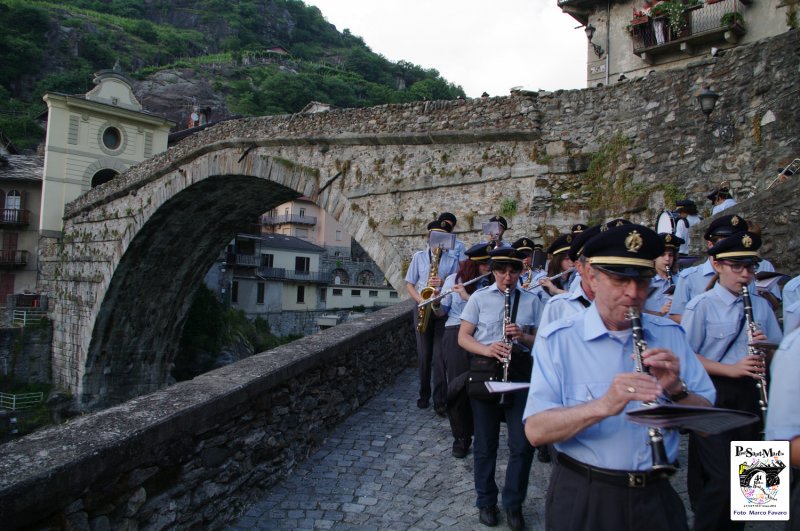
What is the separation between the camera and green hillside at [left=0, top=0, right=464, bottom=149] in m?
50.2

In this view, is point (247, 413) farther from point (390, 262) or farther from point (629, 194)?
point (390, 262)

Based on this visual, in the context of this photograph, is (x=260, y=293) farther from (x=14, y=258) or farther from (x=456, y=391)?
(x=456, y=391)

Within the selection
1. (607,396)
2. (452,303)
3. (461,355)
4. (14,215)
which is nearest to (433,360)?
(452,303)

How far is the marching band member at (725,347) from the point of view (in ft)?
8.82

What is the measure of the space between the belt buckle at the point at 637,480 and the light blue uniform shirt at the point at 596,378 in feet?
0.07

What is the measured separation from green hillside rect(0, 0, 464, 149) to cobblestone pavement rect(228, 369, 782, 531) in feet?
142

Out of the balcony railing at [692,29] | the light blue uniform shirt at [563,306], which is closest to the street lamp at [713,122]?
the light blue uniform shirt at [563,306]

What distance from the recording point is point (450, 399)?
3916 millimetres

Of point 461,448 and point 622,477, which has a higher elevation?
point 622,477

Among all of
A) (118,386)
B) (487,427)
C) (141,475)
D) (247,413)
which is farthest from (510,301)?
(118,386)

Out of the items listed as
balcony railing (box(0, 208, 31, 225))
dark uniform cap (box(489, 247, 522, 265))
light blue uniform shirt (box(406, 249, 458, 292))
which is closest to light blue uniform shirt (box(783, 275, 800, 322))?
dark uniform cap (box(489, 247, 522, 265))

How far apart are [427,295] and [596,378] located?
3.35m

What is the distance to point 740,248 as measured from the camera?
113 inches

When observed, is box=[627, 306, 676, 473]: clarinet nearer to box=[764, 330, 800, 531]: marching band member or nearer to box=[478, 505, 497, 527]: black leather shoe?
box=[764, 330, 800, 531]: marching band member
